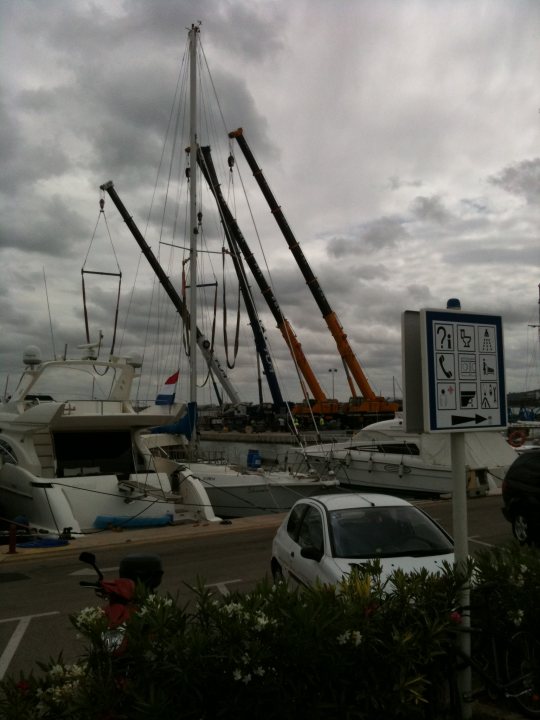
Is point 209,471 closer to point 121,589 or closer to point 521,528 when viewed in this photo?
point 521,528

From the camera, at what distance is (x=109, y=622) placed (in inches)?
141

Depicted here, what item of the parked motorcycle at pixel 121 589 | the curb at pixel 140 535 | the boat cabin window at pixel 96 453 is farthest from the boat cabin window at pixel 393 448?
the parked motorcycle at pixel 121 589

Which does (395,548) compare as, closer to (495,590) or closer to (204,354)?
(495,590)

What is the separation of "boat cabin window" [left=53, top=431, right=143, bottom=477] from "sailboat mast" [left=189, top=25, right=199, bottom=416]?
3969 millimetres

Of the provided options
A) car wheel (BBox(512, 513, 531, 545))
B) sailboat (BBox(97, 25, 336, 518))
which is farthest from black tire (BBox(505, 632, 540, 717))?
sailboat (BBox(97, 25, 336, 518))

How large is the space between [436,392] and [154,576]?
7.70ft

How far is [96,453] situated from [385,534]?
1200 cm

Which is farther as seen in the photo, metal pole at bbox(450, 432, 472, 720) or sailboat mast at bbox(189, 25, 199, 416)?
sailboat mast at bbox(189, 25, 199, 416)

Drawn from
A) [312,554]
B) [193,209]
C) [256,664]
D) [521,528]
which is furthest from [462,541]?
[193,209]

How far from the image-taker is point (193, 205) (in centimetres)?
2230

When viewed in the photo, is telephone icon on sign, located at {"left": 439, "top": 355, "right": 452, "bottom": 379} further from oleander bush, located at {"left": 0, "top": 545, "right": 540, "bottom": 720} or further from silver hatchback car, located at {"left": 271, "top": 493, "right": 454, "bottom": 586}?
silver hatchback car, located at {"left": 271, "top": 493, "right": 454, "bottom": 586}

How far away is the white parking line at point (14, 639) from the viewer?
5.99 metres

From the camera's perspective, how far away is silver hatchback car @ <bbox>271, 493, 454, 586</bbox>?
19.9ft

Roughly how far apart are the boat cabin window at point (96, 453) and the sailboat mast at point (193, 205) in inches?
156
